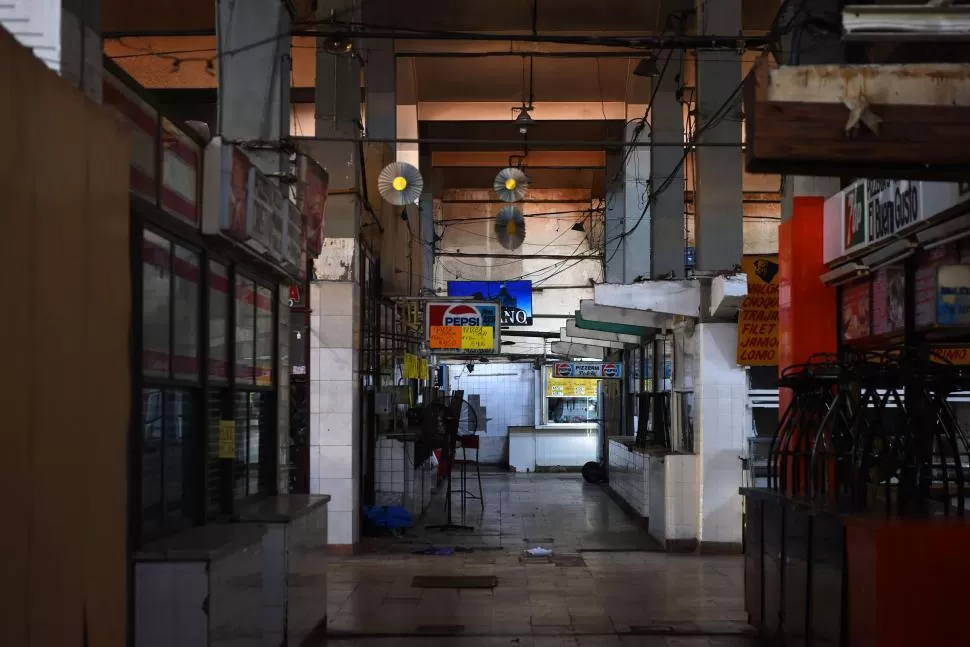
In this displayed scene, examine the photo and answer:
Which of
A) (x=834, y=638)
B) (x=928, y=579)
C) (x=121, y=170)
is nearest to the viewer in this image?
(x=121, y=170)

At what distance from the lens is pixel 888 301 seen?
958 cm

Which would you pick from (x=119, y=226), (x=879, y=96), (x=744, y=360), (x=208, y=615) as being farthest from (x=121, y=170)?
(x=744, y=360)

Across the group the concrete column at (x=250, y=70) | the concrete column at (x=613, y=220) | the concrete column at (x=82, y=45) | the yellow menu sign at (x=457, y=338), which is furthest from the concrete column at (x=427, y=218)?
the concrete column at (x=82, y=45)

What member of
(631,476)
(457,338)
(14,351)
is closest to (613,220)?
(457,338)

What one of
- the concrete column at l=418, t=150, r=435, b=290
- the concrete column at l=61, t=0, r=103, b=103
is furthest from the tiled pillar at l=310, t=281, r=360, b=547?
the concrete column at l=418, t=150, r=435, b=290

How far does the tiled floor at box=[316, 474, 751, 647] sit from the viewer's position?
9.97 m

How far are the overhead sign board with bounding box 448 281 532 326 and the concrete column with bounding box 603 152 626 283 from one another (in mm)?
2144

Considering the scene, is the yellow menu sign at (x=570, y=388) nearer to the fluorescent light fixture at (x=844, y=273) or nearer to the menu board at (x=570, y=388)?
the menu board at (x=570, y=388)

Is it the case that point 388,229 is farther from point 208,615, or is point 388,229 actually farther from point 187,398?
point 208,615

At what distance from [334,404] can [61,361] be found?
11.0m

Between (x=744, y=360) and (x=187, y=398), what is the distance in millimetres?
9224

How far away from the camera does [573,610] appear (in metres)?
11.2

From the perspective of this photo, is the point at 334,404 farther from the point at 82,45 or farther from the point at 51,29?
the point at 51,29

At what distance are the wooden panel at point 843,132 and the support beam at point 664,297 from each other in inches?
396
